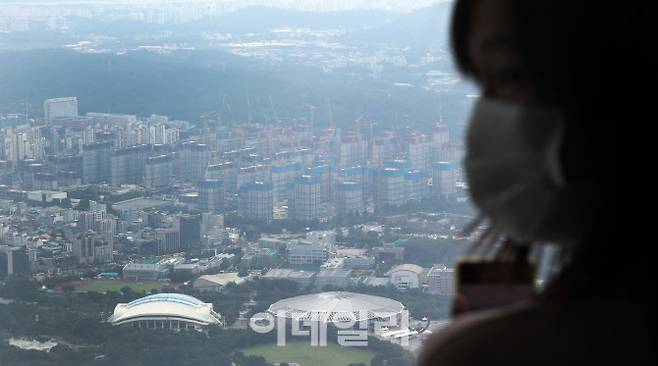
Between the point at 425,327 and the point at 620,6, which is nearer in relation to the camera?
the point at 620,6

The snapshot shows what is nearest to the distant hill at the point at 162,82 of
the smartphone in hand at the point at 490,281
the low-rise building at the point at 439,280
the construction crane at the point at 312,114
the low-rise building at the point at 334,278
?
the construction crane at the point at 312,114

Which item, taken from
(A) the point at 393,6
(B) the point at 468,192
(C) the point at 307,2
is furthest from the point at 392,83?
(B) the point at 468,192

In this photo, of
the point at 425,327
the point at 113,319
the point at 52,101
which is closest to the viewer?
the point at 425,327

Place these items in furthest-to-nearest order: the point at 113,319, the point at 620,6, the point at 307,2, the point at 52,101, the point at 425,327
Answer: the point at 307,2, the point at 52,101, the point at 113,319, the point at 425,327, the point at 620,6

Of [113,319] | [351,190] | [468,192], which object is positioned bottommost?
[113,319]

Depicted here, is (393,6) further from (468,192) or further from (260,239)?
(468,192)

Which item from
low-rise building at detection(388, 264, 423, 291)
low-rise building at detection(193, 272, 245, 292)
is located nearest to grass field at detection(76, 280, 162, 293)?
low-rise building at detection(193, 272, 245, 292)

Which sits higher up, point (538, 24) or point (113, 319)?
point (538, 24)

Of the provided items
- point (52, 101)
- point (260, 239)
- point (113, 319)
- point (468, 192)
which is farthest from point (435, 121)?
point (468, 192)
